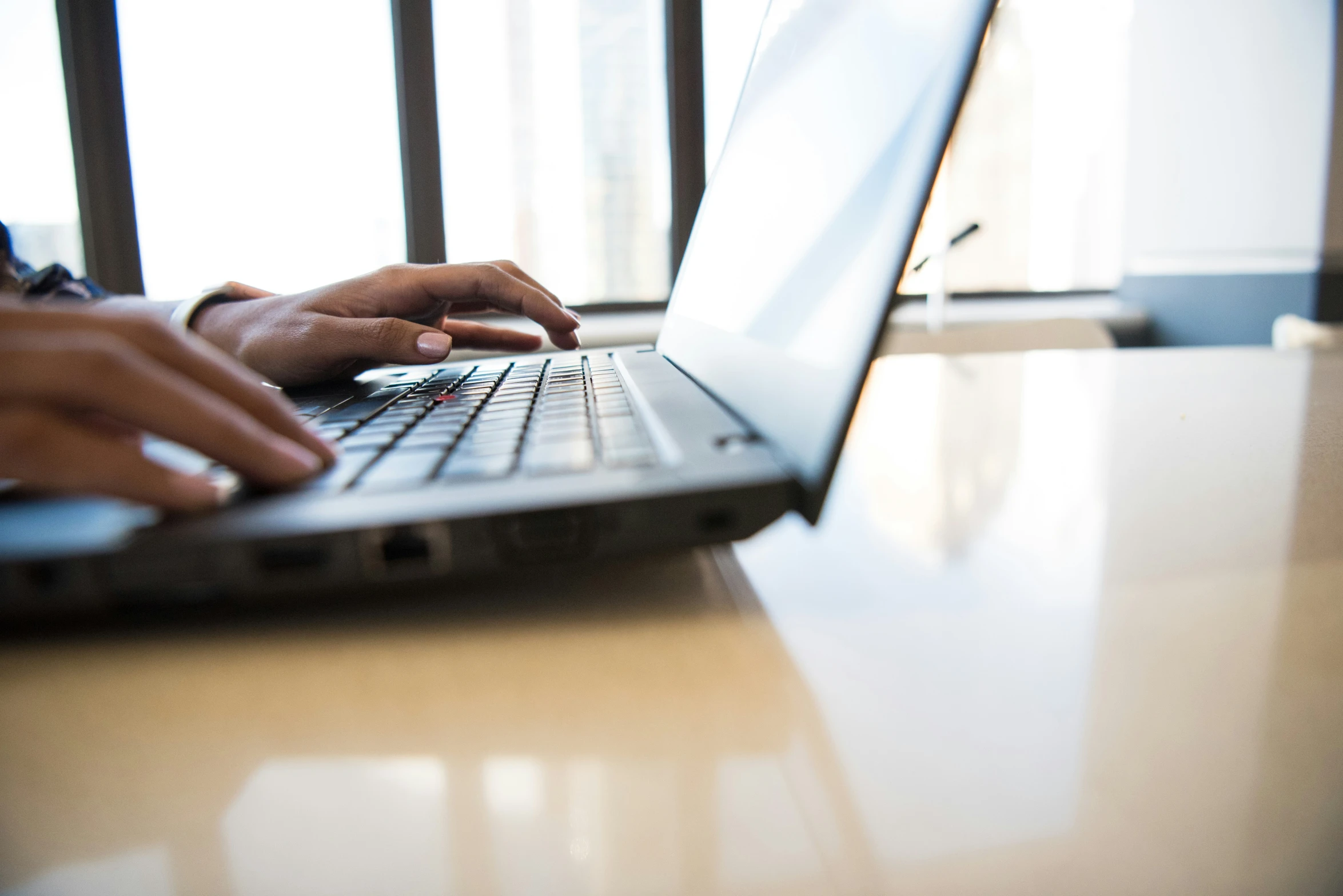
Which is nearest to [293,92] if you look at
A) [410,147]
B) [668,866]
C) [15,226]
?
[410,147]

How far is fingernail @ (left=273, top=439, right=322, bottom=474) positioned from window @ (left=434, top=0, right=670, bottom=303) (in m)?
1.89

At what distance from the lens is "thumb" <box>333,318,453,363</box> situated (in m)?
0.50

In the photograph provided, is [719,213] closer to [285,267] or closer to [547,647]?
[547,647]

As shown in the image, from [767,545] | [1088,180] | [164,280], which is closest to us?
[767,545]

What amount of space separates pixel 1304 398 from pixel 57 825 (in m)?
0.70

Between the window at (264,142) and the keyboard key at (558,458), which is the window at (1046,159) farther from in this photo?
the keyboard key at (558,458)

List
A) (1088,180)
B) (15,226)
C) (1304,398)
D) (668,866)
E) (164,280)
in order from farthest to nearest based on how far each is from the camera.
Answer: (1088,180), (164,280), (15,226), (1304,398), (668,866)

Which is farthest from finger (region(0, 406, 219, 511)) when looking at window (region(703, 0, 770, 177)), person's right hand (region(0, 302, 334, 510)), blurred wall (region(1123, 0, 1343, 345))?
blurred wall (region(1123, 0, 1343, 345))

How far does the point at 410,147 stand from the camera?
1861mm

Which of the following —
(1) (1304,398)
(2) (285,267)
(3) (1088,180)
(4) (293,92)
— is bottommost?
(1) (1304,398)

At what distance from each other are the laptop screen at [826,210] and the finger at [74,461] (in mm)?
177

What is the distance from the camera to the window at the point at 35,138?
63.5 inches

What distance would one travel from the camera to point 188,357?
22 cm

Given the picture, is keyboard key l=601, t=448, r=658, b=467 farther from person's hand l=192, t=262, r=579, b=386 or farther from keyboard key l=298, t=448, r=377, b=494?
person's hand l=192, t=262, r=579, b=386
